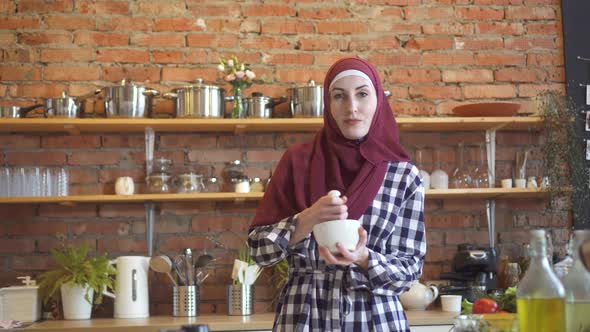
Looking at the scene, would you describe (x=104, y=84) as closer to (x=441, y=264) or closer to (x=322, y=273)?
(x=441, y=264)

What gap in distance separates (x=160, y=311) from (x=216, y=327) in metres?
0.62

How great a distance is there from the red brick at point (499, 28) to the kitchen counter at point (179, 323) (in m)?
1.52

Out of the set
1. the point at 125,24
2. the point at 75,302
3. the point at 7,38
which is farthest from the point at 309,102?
the point at 7,38

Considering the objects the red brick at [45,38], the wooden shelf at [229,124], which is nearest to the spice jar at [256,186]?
the wooden shelf at [229,124]

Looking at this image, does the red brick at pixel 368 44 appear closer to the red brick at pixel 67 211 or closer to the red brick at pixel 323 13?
the red brick at pixel 323 13

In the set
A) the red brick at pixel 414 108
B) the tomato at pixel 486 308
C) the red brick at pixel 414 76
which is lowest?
the tomato at pixel 486 308

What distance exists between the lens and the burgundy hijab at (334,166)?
2031 mm

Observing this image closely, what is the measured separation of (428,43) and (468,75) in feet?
0.86

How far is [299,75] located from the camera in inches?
160

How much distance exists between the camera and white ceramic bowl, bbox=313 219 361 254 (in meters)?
1.73

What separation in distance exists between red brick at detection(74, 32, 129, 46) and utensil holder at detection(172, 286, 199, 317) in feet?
4.11

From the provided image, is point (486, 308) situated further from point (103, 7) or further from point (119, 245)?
point (103, 7)

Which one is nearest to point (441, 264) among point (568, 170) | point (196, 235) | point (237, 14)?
point (568, 170)

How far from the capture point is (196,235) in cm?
395
